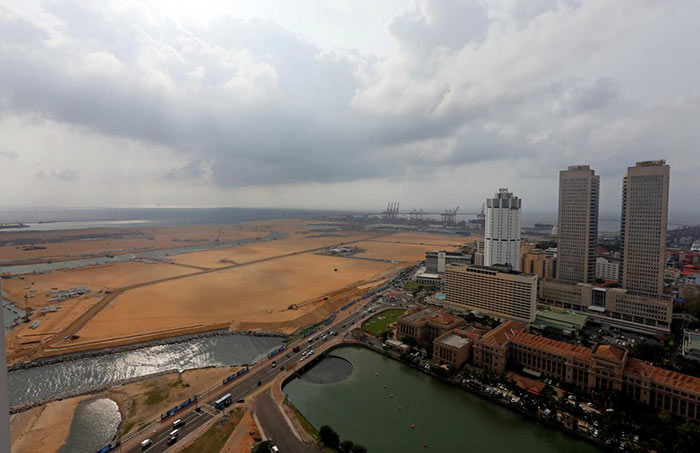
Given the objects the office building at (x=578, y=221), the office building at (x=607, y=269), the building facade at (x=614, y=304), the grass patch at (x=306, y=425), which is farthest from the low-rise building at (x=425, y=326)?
the office building at (x=607, y=269)

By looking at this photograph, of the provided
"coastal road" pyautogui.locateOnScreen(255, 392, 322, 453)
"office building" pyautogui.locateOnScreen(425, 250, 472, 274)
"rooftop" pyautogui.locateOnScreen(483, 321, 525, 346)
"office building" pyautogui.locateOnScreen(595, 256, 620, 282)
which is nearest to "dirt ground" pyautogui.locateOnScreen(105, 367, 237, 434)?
"coastal road" pyautogui.locateOnScreen(255, 392, 322, 453)

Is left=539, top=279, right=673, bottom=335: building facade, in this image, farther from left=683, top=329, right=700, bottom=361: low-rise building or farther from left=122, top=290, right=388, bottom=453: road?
left=122, top=290, right=388, bottom=453: road

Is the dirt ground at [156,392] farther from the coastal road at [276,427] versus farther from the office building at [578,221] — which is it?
the office building at [578,221]

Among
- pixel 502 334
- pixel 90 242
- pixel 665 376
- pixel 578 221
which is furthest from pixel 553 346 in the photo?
pixel 90 242

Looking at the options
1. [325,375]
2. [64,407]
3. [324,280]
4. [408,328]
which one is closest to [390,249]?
[324,280]

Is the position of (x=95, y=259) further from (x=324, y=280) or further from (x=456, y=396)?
(x=456, y=396)

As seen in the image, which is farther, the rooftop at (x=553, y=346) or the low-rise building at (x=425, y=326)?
the low-rise building at (x=425, y=326)
